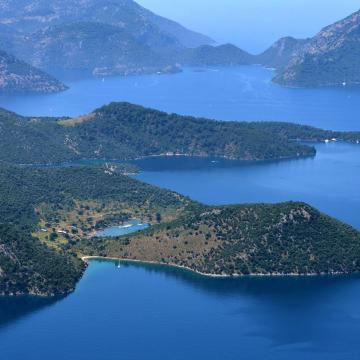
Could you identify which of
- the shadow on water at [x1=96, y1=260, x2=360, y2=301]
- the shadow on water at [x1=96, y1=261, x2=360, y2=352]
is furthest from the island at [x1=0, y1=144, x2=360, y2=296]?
the shadow on water at [x1=96, y1=261, x2=360, y2=352]

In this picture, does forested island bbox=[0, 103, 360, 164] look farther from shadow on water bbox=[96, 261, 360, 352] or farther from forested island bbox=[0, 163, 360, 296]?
shadow on water bbox=[96, 261, 360, 352]

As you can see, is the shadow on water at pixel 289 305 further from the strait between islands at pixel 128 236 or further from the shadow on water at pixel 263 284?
the strait between islands at pixel 128 236

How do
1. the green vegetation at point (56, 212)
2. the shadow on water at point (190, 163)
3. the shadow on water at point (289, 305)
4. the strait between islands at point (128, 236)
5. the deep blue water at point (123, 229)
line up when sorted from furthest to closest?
the shadow on water at point (190, 163) < the deep blue water at point (123, 229) < the strait between islands at point (128, 236) < the green vegetation at point (56, 212) < the shadow on water at point (289, 305)

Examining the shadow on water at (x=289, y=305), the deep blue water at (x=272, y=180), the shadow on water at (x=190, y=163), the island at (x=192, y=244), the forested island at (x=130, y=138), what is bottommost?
the shadow on water at (x=289, y=305)

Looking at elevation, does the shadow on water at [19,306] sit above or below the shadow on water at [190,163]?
below

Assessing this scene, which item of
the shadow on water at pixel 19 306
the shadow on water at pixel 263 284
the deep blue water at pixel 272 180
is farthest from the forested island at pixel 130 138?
the shadow on water at pixel 19 306

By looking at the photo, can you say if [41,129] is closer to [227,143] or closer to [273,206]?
[227,143]

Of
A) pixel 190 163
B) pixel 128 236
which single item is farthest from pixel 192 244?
pixel 190 163

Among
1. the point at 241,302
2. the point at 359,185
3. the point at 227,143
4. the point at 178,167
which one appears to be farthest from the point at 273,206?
the point at 227,143
